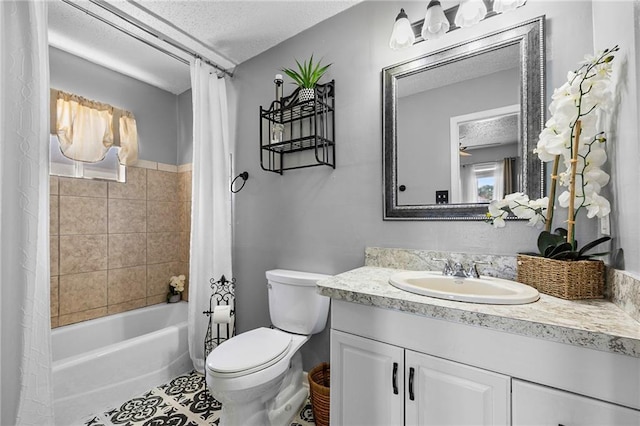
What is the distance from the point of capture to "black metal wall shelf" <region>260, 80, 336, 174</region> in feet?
5.61

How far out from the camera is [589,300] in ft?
3.01

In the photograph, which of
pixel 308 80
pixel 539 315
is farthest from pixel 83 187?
pixel 539 315

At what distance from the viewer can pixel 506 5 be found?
115cm

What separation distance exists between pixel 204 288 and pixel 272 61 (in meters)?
1.74

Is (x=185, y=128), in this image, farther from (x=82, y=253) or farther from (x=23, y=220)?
(x=23, y=220)

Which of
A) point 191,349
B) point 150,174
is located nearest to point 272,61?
point 150,174

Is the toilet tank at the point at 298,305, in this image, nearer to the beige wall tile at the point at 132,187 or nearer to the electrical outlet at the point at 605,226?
the electrical outlet at the point at 605,226

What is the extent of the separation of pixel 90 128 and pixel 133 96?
0.54 metres

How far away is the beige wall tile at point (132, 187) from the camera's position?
238 cm

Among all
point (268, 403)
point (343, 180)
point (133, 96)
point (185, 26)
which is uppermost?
point (185, 26)

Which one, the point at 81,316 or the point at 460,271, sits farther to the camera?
the point at 81,316

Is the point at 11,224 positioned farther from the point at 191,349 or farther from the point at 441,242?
the point at 441,242

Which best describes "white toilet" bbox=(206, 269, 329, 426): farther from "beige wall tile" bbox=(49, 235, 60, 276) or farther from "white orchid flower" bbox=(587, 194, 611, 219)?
"beige wall tile" bbox=(49, 235, 60, 276)

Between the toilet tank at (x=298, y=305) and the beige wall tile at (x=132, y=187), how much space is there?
1700 mm
